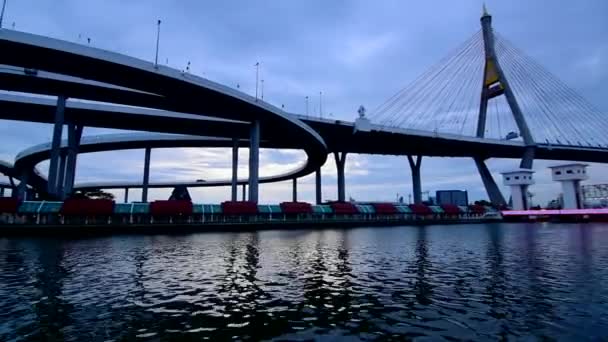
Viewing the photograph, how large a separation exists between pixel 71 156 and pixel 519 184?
Answer: 114136 mm

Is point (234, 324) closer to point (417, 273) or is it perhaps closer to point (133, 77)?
point (417, 273)

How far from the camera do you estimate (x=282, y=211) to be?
241 ft

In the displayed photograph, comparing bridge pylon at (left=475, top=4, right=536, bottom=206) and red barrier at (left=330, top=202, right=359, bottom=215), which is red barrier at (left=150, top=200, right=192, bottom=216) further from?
bridge pylon at (left=475, top=4, right=536, bottom=206)

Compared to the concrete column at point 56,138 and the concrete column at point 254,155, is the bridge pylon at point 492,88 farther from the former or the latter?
the concrete column at point 56,138

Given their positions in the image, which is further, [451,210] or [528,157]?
[451,210]

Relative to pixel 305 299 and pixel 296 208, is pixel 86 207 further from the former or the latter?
pixel 305 299

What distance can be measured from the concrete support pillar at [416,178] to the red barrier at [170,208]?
76.7 meters

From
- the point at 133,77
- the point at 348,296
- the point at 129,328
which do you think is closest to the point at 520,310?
the point at 348,296

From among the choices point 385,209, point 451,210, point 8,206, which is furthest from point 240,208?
point 451,210

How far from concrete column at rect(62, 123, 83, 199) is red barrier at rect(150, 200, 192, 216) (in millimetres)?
18586

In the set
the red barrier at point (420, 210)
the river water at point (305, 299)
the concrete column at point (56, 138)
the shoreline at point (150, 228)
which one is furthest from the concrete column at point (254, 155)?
the red barrier at point (420, 210)

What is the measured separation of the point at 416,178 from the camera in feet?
378

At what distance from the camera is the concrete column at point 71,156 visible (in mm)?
66250

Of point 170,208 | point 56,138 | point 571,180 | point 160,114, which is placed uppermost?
point 160,114
